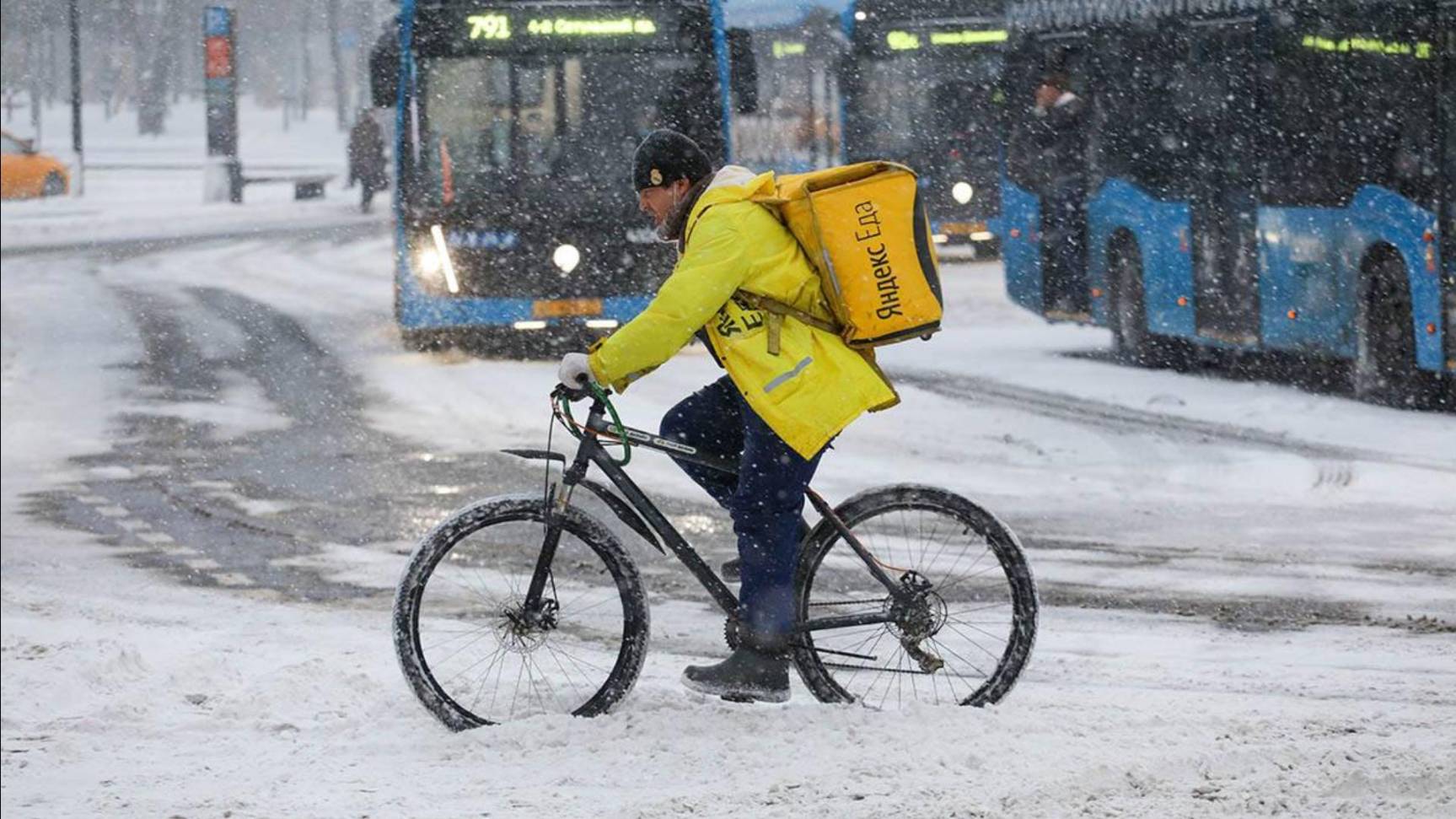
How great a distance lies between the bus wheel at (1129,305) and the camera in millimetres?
17953

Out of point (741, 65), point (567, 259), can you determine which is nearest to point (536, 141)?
point (567, 259)

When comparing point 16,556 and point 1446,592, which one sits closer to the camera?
point 1446,592

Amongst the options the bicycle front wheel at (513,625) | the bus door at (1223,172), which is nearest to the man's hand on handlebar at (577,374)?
the bicycle front wheel at (513,625)

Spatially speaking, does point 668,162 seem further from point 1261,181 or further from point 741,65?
point 741,65

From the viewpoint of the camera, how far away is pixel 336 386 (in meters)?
16.9

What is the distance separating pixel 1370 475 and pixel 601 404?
633 centimetres

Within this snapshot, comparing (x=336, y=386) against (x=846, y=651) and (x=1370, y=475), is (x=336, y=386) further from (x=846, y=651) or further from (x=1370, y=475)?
(x=846, y=651)

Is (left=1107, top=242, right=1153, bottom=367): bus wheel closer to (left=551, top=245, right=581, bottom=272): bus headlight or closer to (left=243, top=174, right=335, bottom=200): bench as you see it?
(left=551, top=245, right=581, bottom=272): bus headlight

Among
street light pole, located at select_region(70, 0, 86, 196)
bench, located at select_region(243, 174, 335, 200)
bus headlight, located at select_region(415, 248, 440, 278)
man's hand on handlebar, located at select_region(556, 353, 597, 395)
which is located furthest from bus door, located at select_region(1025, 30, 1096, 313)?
bench, located at select_region(243, 174, 335, 200)

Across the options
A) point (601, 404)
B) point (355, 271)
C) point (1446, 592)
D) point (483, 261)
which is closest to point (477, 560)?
point (601, 404)

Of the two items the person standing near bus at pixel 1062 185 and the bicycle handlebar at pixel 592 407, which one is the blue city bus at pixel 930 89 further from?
the bicycle handlebar at pixel 592 407

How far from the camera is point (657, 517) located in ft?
21.1

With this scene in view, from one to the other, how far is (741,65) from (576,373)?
41.7ft

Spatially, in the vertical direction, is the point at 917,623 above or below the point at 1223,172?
below
